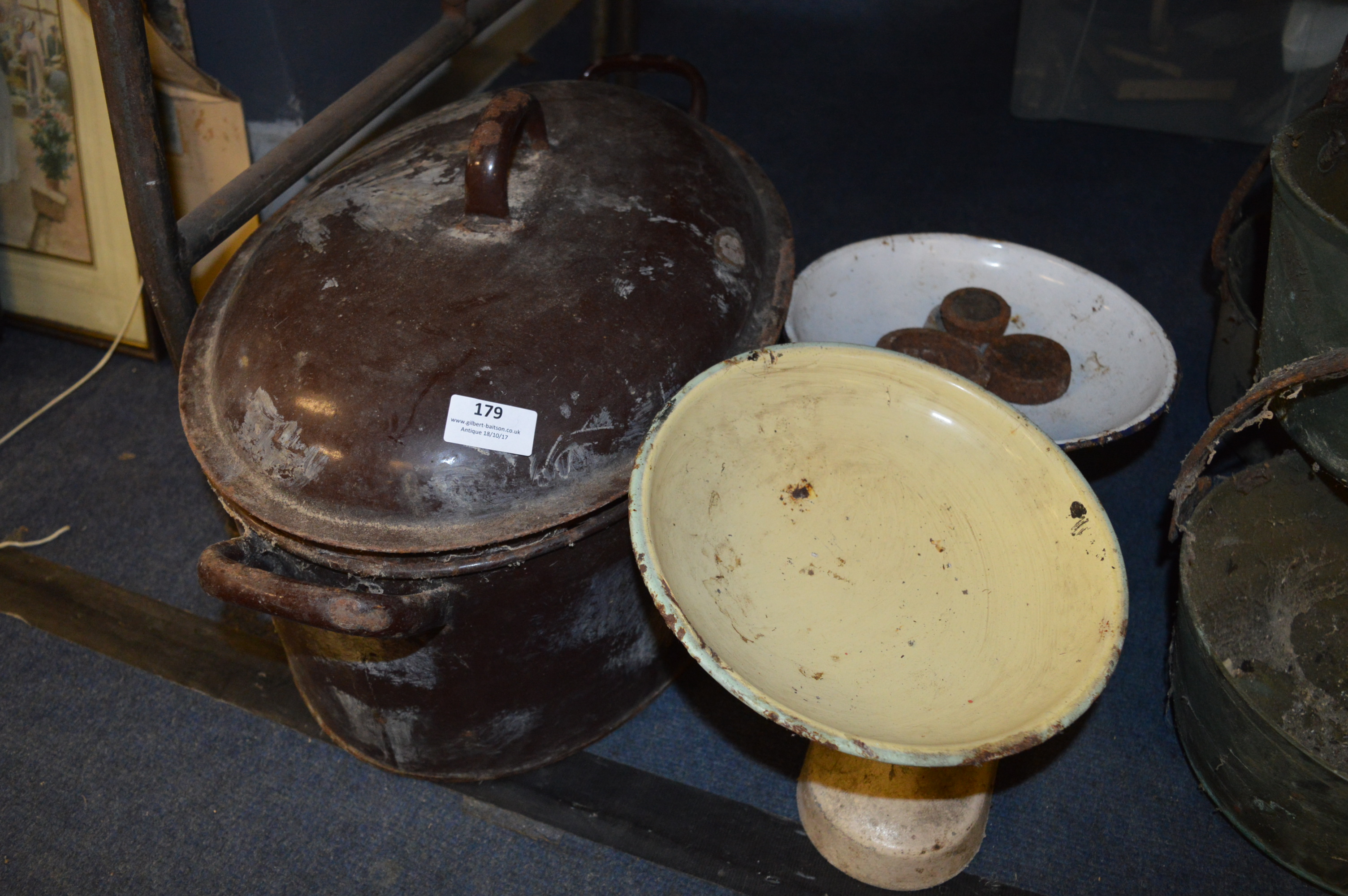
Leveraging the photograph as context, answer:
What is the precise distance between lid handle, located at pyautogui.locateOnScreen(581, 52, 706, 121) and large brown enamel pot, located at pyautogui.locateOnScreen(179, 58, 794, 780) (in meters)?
0.33

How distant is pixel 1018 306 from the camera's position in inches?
78.7

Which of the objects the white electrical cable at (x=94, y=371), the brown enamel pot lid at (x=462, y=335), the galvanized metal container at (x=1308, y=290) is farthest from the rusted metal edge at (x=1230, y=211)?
the white electrical cable at (x=94, y=371)

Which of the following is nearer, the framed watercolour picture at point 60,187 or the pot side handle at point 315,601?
the pot side handle at point 315,601

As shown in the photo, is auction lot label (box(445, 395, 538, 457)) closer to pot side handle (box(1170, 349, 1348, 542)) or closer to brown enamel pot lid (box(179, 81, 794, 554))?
brown enamel pot lid (box(179, 81, 794, 554))

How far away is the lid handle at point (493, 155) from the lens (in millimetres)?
1288

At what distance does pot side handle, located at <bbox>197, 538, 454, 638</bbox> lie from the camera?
116 cm

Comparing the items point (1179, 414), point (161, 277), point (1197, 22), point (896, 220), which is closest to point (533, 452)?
point (161, 277)

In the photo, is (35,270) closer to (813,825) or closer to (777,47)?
(813,825)

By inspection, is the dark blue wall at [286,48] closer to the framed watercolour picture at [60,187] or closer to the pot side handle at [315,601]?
the framed watercolour picture at [60,187]

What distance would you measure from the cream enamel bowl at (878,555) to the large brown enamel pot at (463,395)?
0.11 m

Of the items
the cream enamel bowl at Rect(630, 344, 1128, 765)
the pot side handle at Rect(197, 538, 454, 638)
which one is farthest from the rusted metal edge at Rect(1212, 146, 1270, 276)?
the pot side handle at Rect(197, 538, 454, 638)

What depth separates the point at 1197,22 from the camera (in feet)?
9.45

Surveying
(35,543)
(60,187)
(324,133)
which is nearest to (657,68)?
(324,133)

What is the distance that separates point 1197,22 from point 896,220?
3.53ft
